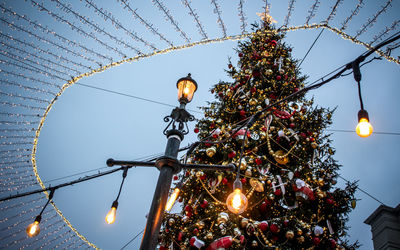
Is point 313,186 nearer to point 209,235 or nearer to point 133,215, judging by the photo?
point 209,235

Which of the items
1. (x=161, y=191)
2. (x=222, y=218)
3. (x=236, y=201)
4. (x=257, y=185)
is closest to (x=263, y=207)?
(x=257, y=185)

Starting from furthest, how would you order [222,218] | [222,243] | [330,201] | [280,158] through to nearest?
[280,158]
[330,201]
[222,218]
[222,243]

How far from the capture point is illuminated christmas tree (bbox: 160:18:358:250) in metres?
4.86

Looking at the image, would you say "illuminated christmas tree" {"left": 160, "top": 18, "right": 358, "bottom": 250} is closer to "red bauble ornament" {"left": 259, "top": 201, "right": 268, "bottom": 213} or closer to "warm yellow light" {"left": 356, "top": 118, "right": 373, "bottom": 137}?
"red bauble ornament" {"left": 259, "top": 201, "right": 268, "bottom": 213}

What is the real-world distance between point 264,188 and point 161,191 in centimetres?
349

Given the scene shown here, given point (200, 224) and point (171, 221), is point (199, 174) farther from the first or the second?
point (171, 221)

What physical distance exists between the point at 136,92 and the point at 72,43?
60026 millimetres

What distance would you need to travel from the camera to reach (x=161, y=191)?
2.83 meters

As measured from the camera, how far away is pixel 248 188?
19.0ft

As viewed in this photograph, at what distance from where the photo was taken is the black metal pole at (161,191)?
2534 millimetres

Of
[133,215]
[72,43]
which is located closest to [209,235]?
[72,43]

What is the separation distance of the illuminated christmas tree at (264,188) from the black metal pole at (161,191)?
106cm

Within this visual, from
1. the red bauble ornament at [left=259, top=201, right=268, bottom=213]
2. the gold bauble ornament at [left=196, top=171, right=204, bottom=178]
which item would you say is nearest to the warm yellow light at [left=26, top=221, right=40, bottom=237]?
the gold bauble ornament at [left=196, top=171, right=204, bottom=178]

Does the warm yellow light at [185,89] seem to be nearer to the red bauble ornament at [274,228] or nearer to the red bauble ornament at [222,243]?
the red bauble ornament at [222,243]
